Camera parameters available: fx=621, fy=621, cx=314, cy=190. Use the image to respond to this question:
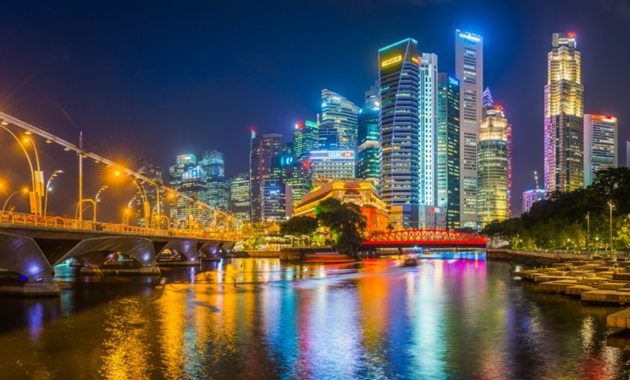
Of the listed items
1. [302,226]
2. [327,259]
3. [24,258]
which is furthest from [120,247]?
[302,226]

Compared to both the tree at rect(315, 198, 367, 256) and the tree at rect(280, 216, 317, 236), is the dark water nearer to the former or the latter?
the tree at rect(315, 198, 367, 256)

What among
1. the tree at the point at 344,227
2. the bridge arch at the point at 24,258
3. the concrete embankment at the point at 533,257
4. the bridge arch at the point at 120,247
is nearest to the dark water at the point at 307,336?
the bridge arch at the point at 24,258

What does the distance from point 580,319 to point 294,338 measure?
2146 centimetres

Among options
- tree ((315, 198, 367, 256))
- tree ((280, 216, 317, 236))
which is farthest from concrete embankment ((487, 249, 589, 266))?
tree ((280, 216, 317, 236))

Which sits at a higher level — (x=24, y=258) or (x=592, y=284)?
(x=24, y=258)

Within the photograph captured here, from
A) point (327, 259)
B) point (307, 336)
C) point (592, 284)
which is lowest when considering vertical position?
point (327, 259)

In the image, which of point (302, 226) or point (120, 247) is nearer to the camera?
point (120, 247)

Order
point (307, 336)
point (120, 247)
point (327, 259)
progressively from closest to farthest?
point (307, 336) < point (120, 247) < point (327, 259)

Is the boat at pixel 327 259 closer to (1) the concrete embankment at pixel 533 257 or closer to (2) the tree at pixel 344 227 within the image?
(2) the tree at pixel 344 227

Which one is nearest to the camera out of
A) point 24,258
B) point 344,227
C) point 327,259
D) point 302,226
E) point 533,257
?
point 24,258

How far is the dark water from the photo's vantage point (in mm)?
30406

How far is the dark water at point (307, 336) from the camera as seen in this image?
99.8 feet

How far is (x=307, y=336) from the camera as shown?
4034cm

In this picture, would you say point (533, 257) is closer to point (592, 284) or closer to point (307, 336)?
point (592, 284)
